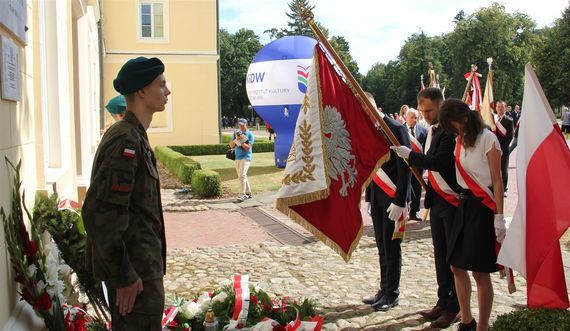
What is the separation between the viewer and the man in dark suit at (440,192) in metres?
4.67

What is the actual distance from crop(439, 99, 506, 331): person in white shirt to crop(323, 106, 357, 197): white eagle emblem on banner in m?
0.83

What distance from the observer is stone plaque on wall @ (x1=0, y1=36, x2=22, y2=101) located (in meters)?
2.97

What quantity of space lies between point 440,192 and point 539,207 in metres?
1.11

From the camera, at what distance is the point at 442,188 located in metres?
4.70

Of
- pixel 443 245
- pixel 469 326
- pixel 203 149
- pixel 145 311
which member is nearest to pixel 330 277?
pixel 443 245

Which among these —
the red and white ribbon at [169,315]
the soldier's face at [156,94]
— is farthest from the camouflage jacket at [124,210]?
the red and white ribbon at [169,315]

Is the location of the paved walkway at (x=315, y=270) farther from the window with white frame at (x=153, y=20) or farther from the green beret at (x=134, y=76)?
the window with white frame at (x=153, y=20)

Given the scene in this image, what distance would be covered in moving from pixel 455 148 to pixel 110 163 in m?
2.98

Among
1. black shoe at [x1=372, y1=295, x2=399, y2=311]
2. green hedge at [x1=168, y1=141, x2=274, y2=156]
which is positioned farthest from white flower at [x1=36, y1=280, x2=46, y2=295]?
green hedge at [x1=168, y1=141, x2=274, y2=156]

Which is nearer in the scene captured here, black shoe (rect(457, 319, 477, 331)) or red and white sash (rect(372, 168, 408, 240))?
black shoe (rect(457, 319, 477, 331))

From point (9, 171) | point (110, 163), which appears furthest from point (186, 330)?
point (110, 163)

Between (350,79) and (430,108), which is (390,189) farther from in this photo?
(350,79)

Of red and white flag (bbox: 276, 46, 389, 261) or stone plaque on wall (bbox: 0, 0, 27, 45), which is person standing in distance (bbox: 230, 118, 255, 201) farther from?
stone plaque on wall (bbox: 0, 0, 27, 45)

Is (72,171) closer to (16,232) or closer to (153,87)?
(16,232)
